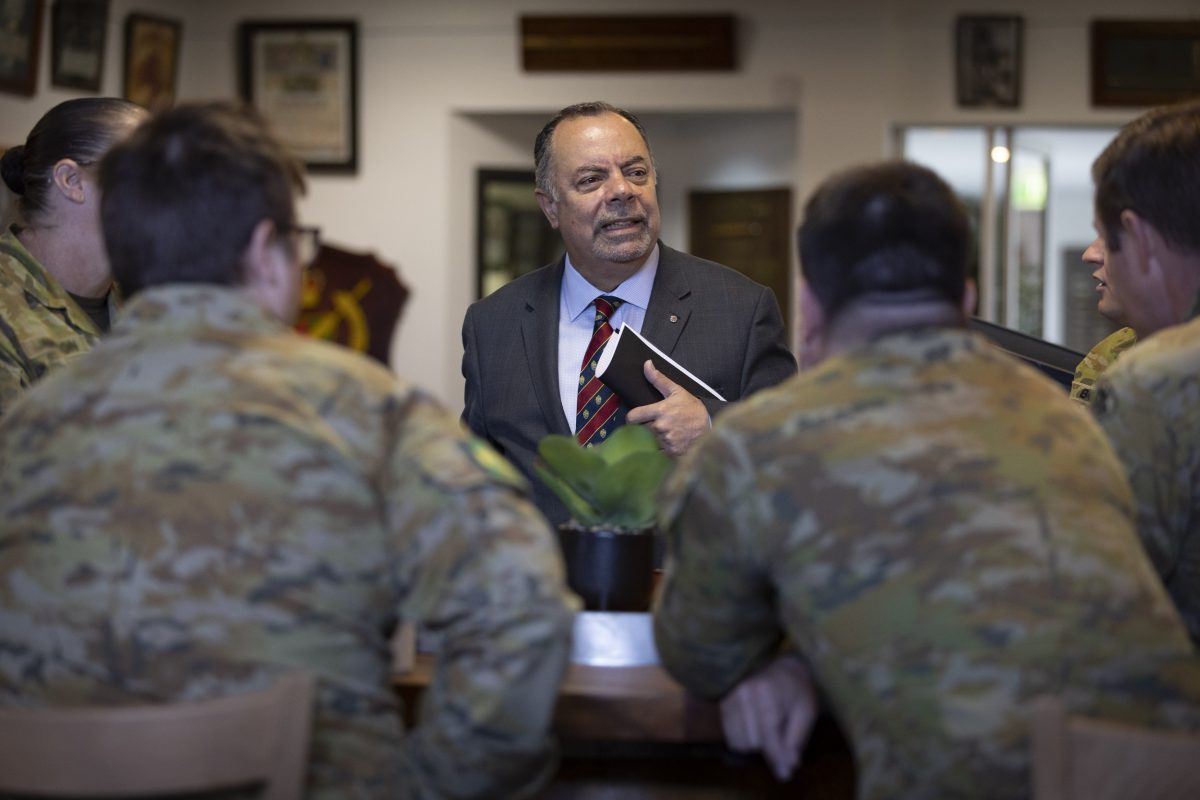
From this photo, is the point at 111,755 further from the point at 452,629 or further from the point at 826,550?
the point at 826,550

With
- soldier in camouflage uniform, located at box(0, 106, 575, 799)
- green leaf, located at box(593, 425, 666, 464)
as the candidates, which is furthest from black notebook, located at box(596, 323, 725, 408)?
soldier in camouflage uniform, located at box(0, 106, 575, 799)

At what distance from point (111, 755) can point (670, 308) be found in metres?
2.19

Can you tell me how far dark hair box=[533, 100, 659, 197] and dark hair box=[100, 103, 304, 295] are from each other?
1918mm

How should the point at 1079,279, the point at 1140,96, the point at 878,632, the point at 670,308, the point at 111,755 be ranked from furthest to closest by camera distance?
the point at 1079,279, the point at 1140,96, the point at 670,308, the point at 878,632, the point at 111,755

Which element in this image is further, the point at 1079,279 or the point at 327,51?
the point at 1079,279

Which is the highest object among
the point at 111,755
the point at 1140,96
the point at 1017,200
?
the point at 1140,96

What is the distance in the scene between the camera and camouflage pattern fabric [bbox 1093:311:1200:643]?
1866 millimetres

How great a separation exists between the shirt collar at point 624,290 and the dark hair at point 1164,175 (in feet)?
4.80

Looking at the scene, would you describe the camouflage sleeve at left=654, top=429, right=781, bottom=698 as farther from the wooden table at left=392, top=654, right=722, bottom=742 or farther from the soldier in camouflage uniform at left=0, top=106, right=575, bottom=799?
the soldier in camouflage uniform at left=0, top=106, right=575, bottom=799

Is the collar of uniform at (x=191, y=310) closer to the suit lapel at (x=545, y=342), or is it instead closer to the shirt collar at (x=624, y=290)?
the suit lapel at (x=545, y=342)

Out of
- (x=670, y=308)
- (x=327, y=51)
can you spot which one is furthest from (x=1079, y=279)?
(x=670, y=308)

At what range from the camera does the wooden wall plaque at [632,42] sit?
752 cm

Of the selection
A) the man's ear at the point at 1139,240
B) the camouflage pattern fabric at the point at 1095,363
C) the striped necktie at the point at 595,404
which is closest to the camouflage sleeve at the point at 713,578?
the man's ear at the point at 1139,240

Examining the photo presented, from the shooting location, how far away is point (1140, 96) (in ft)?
24.5
